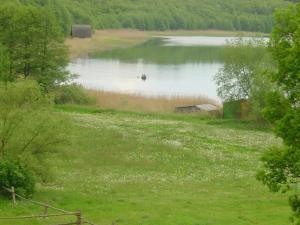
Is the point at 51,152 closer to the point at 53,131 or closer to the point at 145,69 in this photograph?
the point at 53,131

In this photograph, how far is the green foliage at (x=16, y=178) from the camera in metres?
32.0

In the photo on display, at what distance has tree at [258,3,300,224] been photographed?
66.0ft

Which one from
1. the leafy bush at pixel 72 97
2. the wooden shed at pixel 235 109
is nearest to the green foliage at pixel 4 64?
the leafy bush at pixel 72 97

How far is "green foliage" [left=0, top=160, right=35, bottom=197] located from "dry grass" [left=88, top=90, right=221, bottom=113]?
4034 centimetres

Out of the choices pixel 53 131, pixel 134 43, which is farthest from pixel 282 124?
pixel 134 43

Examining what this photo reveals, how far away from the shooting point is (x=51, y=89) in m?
73.4

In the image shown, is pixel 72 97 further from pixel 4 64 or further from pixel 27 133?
pixel 27 133

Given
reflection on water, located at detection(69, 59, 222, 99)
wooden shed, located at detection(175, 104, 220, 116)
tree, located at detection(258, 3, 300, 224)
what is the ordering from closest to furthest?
tree, located at detection(258, 3, 300, 224) → wooden shed, located at detection(175, 104, 220, 116) → reflection on water, located at detection(69, 59, 222, 99)

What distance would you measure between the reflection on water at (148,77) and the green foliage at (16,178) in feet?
171

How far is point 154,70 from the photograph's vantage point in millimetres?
108750

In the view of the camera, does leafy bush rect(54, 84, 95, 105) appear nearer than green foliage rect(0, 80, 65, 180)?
No

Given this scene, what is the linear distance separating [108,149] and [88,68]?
2361 inches

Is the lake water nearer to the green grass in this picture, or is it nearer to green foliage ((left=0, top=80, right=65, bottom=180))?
the green grass

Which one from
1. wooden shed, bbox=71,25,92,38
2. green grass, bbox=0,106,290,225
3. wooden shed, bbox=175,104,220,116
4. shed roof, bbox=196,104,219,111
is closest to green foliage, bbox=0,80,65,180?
green grass, bbox=0,106,290,225
